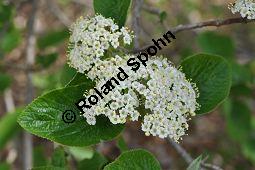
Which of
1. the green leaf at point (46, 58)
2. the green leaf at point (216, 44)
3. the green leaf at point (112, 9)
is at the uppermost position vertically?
the green leaf at point (46, 58)

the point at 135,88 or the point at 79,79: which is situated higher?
the point at 79,79

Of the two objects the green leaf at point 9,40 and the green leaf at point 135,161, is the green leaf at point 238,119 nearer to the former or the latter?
the green leaf at point 9,40

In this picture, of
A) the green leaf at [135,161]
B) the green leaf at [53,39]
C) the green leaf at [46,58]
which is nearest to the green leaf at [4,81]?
the green leaf at [46,58]

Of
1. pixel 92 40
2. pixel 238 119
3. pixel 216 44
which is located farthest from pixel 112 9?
Result: pixel 238 119

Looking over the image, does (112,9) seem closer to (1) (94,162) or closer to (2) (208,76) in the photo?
(2) (208,76)

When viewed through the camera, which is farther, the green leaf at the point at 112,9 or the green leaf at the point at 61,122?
the green leaf at the point at 112,9

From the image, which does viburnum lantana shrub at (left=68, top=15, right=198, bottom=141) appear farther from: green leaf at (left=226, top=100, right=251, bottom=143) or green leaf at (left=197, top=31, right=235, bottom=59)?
green leaf at (left=226, top=100, right=251, bottom=143)

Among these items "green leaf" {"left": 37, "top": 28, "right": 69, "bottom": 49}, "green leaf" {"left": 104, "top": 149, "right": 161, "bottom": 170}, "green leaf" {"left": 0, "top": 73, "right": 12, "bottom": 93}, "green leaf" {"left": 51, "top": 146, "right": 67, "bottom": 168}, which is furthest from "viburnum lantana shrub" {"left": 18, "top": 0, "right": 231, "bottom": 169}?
"green leaf" {"left": 37, "top": 28, "right": 69, "bottom": 49}
